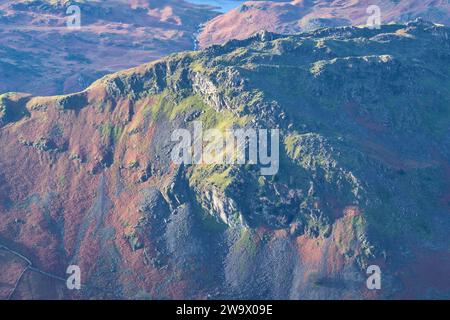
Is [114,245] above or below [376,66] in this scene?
below

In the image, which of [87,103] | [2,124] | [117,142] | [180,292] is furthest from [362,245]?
[2,124]

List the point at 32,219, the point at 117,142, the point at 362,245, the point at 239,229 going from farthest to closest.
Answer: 1. the point at 117,142
2. the point at 32,219
3. the point at 239,229
4. the point at 362,245

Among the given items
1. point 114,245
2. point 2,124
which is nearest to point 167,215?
A: point 114,245

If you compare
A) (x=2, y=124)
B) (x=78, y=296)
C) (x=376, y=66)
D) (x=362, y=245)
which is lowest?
(x=78, y=296)

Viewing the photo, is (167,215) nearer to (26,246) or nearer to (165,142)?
(165,142)

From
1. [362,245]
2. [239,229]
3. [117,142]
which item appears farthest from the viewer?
[117,142]

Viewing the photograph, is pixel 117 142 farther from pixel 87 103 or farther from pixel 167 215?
pixel 167 215

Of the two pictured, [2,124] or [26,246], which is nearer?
[26,246]
